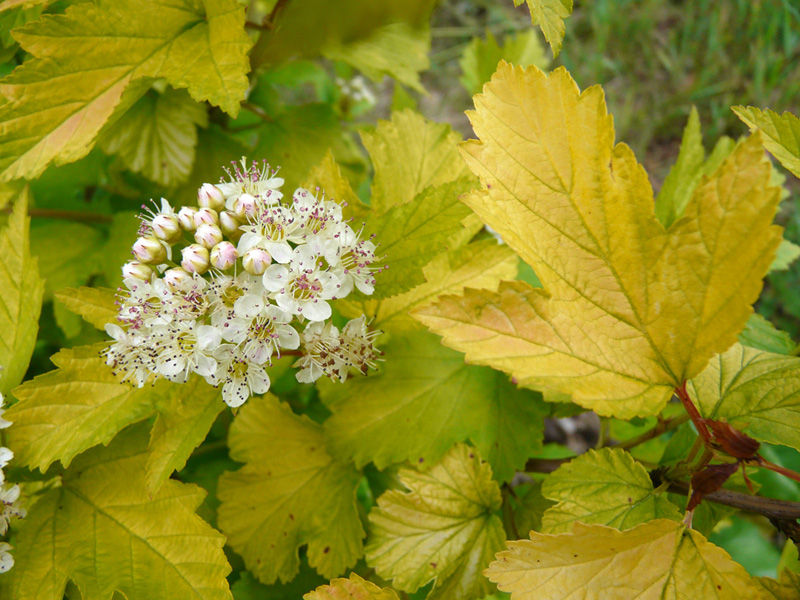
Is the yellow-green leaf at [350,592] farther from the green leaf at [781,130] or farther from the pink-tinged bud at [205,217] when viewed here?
the green leaf at [781,130]

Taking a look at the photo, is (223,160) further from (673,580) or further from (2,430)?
(673,580)

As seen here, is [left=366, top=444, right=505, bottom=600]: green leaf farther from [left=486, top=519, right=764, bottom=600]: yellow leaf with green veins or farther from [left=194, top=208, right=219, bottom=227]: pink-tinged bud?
[left=194, top=208, right=219, bottom=227]: pink-tinged bud

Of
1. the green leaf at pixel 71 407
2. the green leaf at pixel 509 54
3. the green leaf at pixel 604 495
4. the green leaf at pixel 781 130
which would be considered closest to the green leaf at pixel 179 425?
the green leaf at pixel 71 407

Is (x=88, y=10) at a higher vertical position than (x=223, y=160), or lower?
higher

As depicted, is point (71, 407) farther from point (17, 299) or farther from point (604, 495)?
point (604, 495)

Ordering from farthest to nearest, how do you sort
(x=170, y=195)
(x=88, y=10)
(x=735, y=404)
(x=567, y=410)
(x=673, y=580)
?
(x=170, y=195), (x=567, y=410), (x=88, y=10), (x=735, y=404), (x=673, y=580)

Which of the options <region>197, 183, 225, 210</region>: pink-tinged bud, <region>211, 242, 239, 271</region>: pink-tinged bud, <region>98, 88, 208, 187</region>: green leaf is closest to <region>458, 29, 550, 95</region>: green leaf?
<region>98, 88, 208, 187</region>: green leaf

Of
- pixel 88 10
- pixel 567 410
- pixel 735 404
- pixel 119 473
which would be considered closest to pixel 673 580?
pixel 735 404

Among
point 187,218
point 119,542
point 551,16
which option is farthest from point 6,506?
point 551,16
